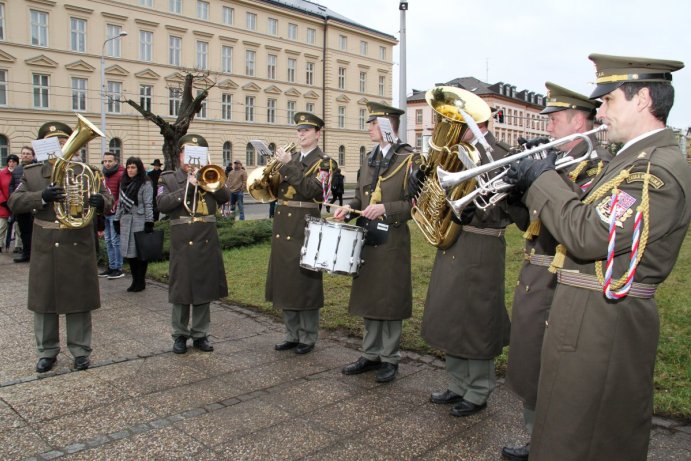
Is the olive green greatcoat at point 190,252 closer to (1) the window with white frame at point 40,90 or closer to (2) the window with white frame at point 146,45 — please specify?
(1) the window with white frame at point 40,90

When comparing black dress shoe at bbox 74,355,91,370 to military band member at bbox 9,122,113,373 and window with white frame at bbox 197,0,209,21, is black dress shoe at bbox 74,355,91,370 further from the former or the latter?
window with white frame at bbox 197,0,209,21

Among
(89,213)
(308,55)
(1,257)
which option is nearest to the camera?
(89,213)

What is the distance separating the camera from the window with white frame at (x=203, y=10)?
160 feet

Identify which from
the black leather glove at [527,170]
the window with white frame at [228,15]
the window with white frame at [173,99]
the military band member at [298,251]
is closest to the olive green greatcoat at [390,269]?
the military band member at [298,251]

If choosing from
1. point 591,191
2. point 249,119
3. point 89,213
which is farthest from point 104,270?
point 249,119

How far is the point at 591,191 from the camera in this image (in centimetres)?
266

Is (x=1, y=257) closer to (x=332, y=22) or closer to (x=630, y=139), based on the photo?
(x=630, y=139)

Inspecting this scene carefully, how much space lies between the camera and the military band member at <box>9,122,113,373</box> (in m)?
5.41

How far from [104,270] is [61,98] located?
36.0m

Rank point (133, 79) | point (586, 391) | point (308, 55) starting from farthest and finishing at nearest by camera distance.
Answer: point (308, 55) → point (133, 79) → point (586, 391)

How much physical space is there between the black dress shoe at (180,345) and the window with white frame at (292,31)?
53.3 meters

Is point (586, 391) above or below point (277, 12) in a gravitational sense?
below

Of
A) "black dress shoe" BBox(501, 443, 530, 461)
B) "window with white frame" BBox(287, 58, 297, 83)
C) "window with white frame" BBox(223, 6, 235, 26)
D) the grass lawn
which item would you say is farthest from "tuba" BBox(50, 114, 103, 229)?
"window with white frame" BBox(287, 58, 297, 83)

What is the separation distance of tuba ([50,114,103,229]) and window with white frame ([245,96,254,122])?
4843 cm
